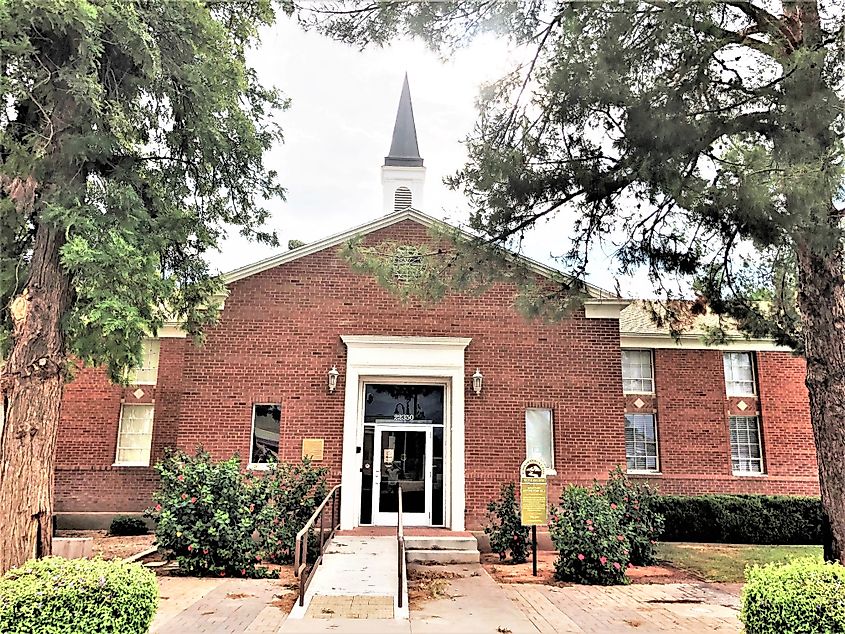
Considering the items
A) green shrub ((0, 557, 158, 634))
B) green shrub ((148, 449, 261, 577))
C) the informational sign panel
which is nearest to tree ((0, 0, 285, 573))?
green shrub ((0, 557, 158, 634))

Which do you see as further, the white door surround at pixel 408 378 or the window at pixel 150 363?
the window at pixel 150 363

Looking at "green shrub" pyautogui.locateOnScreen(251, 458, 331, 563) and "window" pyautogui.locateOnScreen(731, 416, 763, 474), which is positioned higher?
"window" pyautogui.locateOnScreen(731, 416, 763, 474)

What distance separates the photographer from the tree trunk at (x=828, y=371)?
683 centimetres

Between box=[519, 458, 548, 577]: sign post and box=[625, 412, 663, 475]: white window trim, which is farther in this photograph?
box=[625, 412, 663, 475]: white window trim

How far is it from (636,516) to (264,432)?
25.2 feet

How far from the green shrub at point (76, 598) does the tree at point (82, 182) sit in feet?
4.38

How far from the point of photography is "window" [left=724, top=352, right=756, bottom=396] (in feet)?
60.4

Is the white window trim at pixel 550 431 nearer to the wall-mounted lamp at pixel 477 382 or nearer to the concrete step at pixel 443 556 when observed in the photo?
the wall-mounted lamp at pixel 477 382

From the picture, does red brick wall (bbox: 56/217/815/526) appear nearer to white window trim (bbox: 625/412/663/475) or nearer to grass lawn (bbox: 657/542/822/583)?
grass lawn (bbox: 657/542/822/583)

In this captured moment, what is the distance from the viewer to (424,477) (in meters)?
13.5

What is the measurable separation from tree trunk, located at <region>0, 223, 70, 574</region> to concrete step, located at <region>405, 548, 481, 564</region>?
260 inches

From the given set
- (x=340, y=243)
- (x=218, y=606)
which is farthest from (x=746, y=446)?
(x=218, y=606)

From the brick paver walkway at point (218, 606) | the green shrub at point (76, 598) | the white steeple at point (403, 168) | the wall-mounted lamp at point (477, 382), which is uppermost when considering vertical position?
the white steeple at point (403, 168)

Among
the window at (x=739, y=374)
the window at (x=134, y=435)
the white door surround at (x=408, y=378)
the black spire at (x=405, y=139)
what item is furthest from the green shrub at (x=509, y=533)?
the black spire at (x=405, y=139)
